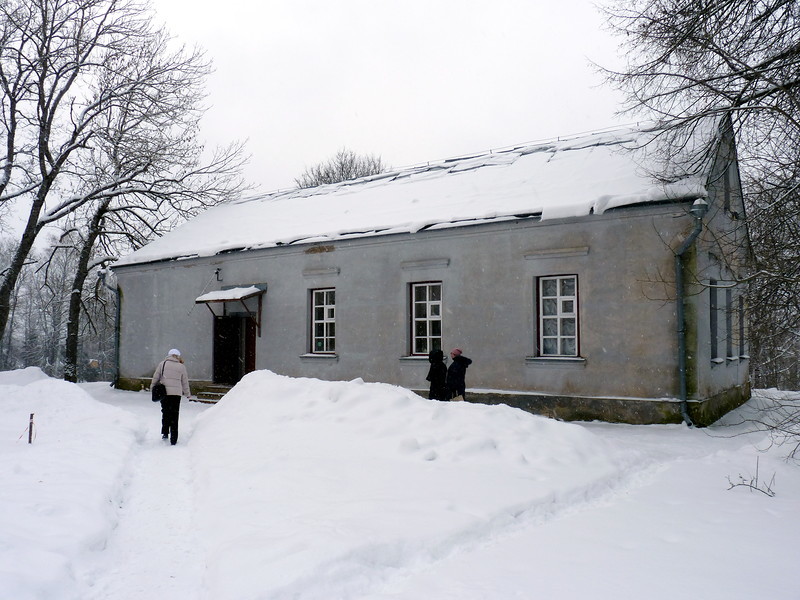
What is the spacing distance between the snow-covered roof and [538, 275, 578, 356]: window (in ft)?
4.76

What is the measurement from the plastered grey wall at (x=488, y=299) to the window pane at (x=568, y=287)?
291 millimetres

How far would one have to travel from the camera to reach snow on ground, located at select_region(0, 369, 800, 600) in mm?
4535

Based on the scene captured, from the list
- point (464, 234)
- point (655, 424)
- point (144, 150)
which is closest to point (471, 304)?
point (464, 234)

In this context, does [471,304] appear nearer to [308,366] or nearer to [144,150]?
[308,366]

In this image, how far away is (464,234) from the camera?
1488cm

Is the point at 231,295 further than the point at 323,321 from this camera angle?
Yes

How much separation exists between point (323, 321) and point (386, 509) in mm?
11722

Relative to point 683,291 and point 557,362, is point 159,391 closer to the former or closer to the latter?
point 557,362

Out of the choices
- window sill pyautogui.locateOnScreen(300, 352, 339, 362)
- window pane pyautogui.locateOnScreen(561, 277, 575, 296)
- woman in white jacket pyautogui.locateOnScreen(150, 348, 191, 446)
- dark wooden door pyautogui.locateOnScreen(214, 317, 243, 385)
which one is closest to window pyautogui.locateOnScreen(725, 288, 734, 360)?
window pane pyautogui.locateOnScreen(561, 277, 575, 296)

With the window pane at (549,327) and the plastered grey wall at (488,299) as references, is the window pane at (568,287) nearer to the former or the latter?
the plastered grey wall at (488,299)

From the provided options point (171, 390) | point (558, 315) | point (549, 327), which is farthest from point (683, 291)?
point (171, 390)

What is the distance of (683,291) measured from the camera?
12.4 meters

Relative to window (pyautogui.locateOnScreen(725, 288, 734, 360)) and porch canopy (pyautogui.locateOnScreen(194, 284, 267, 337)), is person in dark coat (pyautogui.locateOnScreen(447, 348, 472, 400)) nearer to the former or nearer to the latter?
window (pyautogui.locateOnScreen(725, 288, 734, 360))

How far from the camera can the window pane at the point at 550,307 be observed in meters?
13.9
